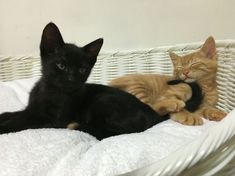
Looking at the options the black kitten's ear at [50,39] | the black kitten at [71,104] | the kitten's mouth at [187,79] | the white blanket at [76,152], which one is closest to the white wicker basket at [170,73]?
the white blanket at [76,152]

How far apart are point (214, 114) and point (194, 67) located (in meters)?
0.23

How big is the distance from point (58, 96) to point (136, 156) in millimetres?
506

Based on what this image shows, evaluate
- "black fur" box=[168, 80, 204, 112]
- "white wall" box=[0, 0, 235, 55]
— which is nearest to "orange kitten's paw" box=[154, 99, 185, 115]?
"black fur" box=[168, 80, 204, 112]

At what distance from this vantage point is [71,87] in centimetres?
128

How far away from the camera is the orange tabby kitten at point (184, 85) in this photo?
1.49 metres

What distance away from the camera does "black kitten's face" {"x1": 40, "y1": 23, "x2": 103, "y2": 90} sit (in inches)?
49.4

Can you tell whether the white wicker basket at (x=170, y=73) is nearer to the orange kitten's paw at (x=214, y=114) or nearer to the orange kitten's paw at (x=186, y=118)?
the orange kitten's paw at (x=214, y=114)

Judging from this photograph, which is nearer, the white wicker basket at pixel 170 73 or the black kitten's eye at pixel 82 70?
the white wicker basket at pixel 170 73

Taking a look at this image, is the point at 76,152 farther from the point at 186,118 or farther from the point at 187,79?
the point at 187,79

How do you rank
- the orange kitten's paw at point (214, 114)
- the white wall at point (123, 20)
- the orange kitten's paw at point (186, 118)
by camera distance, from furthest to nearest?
the white wall at point (123, 20)
the orange kitten's paw at point (214, 114)
the orange kitten's paw at point (186, 118)

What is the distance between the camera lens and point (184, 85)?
5.00 feet

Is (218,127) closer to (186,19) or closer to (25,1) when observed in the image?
(186,19)

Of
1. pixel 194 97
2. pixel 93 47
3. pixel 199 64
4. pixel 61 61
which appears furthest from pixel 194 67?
pixel 61 61

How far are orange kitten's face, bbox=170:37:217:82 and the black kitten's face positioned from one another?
448 millimetres
